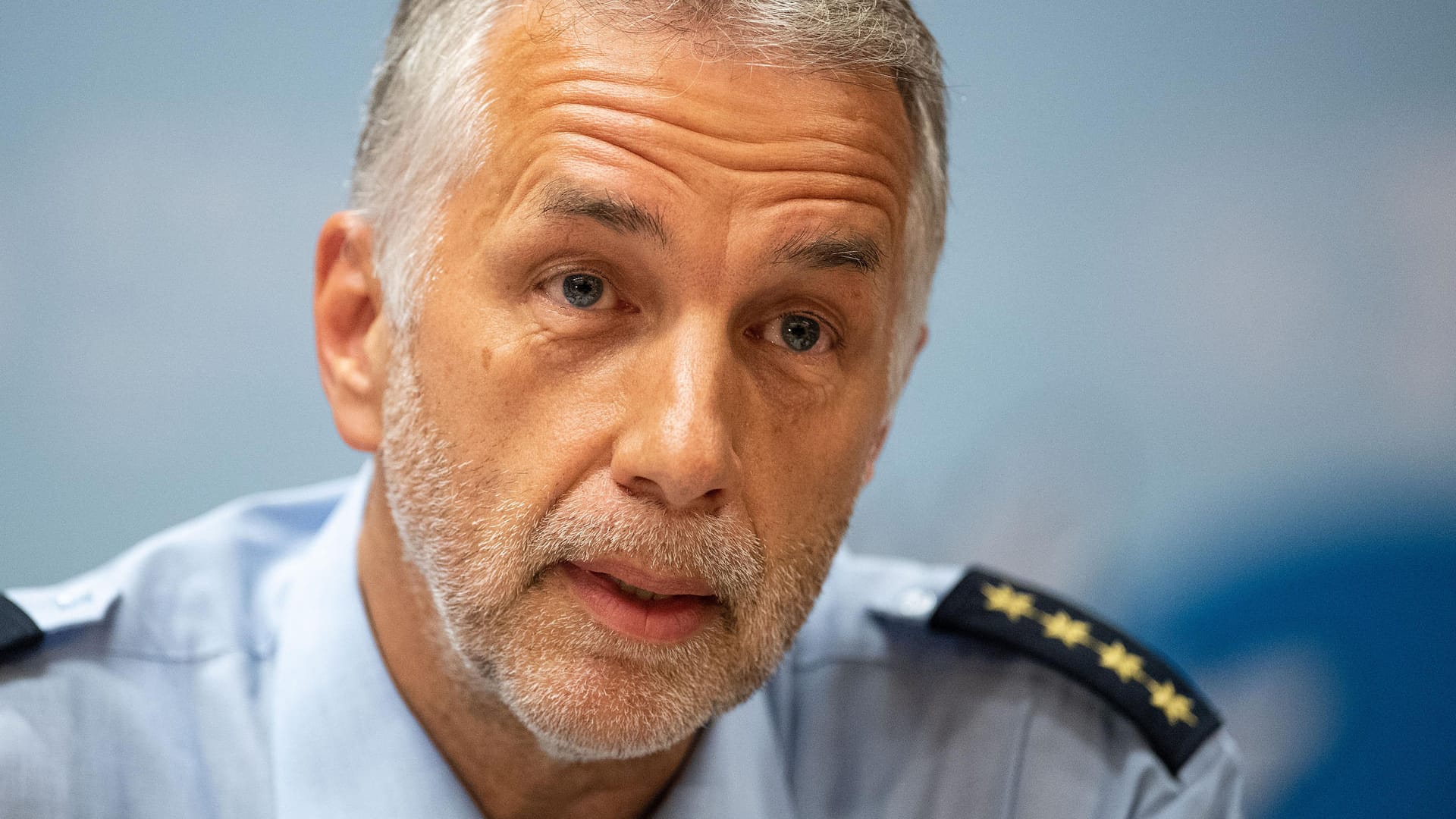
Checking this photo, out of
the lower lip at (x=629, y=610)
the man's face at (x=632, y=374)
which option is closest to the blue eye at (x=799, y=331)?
the man's face at (x=632, y=374)

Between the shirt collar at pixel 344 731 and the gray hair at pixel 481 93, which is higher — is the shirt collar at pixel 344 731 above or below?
below

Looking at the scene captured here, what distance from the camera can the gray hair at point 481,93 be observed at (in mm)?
1605

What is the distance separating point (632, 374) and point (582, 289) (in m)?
0.13

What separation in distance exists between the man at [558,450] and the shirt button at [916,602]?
34 centimetres

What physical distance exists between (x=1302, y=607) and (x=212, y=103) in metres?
2.26

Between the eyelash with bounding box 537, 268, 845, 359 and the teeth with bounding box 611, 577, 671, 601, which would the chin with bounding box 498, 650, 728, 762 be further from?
the eyelash with bounding box 537, 268, 845, 359

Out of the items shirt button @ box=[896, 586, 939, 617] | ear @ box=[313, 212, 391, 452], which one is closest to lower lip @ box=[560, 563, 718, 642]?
ear @ box=[313, 212, 391, 452]

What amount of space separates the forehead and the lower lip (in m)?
0.47

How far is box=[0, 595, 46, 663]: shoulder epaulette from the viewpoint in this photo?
5.70 ft

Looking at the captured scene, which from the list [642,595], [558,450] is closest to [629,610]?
[642,595]

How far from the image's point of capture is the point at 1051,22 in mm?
2646

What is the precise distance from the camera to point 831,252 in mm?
1642

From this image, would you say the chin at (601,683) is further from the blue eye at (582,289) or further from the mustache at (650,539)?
the blue eye at (582,289)

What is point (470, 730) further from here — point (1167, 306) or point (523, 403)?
point (1167, 306)
